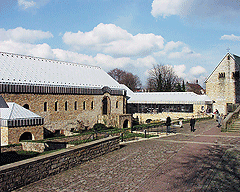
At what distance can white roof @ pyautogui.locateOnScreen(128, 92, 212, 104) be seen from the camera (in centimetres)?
3931

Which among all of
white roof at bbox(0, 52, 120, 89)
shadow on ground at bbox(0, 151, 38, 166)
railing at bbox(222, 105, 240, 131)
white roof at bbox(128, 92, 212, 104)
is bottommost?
shadow on ground at bbox(0, 151, 38, 166)

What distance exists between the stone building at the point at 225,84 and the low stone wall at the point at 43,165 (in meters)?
34.0

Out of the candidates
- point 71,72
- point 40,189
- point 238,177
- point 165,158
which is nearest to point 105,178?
point 40,189

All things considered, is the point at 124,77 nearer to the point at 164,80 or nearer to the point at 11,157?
the point at 164,80

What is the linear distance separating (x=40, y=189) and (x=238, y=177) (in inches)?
289

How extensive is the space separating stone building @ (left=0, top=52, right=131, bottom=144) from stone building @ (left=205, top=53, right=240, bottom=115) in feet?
56.9

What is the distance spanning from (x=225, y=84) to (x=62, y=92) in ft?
93.1

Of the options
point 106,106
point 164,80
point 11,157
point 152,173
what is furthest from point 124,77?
point 152,173

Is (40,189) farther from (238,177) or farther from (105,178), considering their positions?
(238,177)

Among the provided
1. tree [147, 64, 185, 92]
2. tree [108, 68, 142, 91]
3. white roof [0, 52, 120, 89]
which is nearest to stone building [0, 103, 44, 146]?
white roof [0, 52, 120, 89]

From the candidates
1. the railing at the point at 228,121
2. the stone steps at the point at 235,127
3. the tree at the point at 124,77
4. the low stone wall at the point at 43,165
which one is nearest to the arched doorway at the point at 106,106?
the railing at the point at 228,121

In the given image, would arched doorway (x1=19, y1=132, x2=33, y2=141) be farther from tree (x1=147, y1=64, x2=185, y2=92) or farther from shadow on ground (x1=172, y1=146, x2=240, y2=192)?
tree (x1=147, y1=64, x2=185, y2=92)

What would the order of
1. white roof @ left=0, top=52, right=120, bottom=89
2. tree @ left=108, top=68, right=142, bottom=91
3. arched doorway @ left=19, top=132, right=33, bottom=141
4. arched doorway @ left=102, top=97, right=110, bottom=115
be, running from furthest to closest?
tree @ left=108, top=68, right=142, bottom=91, arched doorway @ left=102, top=97, right=110, bottom=115, white roof @ left=0, top=52, right=120, bottom=89, arched doorway @ left=19, top=132, right=33, bottom=141

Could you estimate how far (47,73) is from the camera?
29953 millimetres
